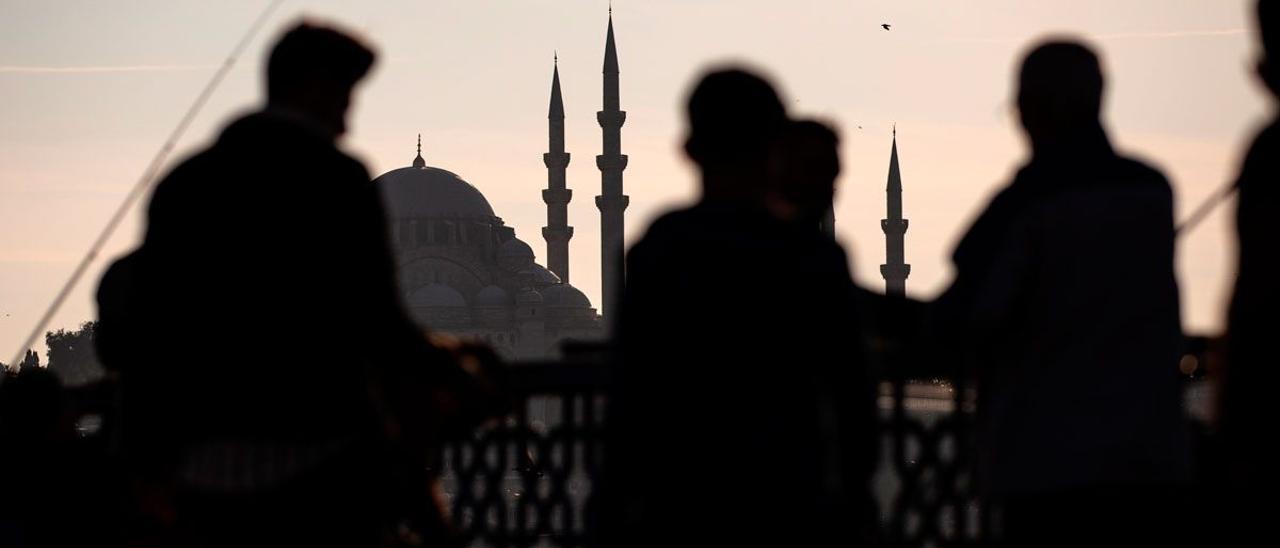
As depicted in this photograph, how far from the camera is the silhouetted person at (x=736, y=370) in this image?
2631 mm

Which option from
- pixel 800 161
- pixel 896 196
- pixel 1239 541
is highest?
pixel 896 196

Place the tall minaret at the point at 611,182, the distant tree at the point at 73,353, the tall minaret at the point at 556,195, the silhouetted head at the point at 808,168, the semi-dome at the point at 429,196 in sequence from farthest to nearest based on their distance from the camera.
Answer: the distant tree at the point at 73,353
the semi-dome at the point at 429,196
the tall minaret at the point at 556,195
the tall minaret at the point at 611,182
the silhouetted head at the point at 808,168

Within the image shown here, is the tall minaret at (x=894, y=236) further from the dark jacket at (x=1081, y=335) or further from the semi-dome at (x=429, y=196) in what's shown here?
the dark jacket at (x=1081, y=335)

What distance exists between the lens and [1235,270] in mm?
2816

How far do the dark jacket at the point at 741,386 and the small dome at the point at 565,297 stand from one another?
7092 centimetres

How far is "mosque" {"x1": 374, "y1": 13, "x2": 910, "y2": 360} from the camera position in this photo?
6506cm

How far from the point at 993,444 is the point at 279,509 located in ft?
2.94

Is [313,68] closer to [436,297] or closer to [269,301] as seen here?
[269,301]

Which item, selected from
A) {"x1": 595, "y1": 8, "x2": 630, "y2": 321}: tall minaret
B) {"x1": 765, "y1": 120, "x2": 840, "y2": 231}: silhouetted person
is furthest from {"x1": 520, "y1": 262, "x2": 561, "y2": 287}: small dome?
{"x1": 765, "y1": 120, "x2": 840, "y2": 231}: silhouetted person

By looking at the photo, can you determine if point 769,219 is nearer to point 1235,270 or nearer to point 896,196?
point 1235,270

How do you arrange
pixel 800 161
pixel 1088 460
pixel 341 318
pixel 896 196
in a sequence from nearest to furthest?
1. pixel 341 318
2. pixel 1088 460
3. pixel 800 161
4. pixel 896 196

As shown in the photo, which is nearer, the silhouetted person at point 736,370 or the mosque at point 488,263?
the silhouetted person at point 736,370

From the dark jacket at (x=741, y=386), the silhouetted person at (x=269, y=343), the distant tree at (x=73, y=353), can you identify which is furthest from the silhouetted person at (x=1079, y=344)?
the distant tree at (x=73, y=353)

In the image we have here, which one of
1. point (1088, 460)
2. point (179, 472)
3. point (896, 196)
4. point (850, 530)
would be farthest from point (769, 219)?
point (896, 196)
